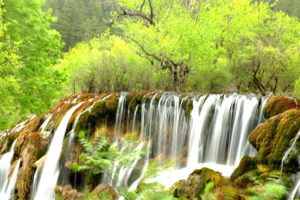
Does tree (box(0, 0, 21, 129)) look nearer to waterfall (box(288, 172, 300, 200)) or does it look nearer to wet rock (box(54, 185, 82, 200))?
wet rock (box(54, 185, 82, 200))

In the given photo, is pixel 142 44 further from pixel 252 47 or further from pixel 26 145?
pixel 26 145

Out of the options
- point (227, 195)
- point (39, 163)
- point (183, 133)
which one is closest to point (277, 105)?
point (183, 133)

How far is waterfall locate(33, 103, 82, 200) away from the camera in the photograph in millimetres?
9008

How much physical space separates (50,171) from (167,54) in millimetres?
9971

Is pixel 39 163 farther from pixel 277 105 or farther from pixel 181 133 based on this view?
pixel 277 105

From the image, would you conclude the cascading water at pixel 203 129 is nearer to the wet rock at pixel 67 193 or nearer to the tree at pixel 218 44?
the wet rock at pixel 67 193

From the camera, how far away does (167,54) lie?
14.4 m

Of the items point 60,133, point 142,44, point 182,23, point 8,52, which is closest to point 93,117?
point 60,133

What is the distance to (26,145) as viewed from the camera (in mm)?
10352

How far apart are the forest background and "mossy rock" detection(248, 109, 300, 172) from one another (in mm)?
6416

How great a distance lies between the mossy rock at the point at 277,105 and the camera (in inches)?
293

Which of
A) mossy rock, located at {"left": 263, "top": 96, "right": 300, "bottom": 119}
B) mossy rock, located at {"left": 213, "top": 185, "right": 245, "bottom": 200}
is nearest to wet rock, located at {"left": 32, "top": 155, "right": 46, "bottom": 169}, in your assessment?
mossy rock, located at {"left": 213, "top": 185, "right": 245, "bottom": 200}

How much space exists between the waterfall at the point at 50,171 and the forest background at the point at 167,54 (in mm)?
2203

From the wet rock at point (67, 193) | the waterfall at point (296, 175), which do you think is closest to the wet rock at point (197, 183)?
the waterfall at point (296, 175)
